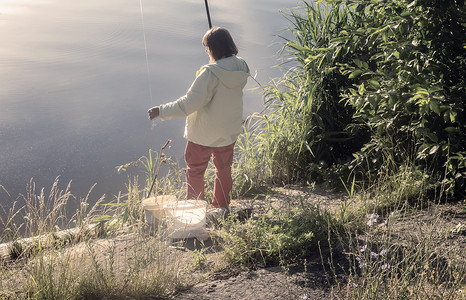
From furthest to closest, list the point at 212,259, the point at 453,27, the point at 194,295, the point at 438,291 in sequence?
the point at 453,27
the point at 212,259
the point at 194,295
the point at 438,291

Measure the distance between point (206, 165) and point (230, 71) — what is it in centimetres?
87

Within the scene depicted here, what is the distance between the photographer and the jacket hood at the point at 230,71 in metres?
4.57

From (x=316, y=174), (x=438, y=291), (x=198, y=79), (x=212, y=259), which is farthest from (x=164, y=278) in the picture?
(x=316, y=174)

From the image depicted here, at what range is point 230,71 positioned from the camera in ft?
15.1

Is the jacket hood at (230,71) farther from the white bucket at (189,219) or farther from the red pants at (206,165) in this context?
the white bucket at (189,219)

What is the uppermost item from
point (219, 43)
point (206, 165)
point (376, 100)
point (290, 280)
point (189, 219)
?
point (219, 43)

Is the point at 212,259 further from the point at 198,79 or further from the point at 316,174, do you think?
the point at 316,174

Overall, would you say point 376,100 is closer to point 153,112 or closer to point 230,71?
point 230,71

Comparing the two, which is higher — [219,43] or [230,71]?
[219,43]

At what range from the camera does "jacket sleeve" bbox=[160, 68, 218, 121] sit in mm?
4574

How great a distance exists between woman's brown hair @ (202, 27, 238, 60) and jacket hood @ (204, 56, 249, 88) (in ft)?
0.19

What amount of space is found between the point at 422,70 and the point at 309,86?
4.75 feet

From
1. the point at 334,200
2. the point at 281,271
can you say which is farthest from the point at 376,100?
the point at 281,271

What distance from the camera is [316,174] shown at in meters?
5.84
